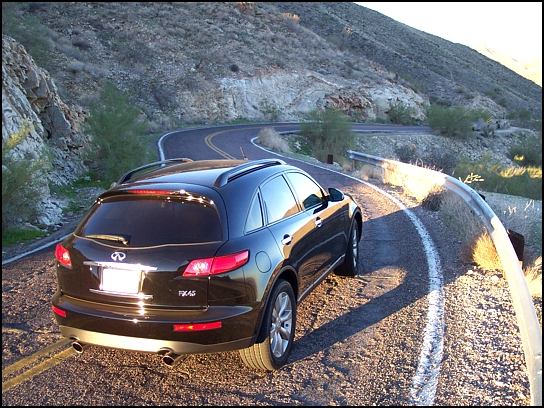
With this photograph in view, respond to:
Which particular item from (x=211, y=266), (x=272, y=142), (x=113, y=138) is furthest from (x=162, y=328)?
(x=272, y=142)

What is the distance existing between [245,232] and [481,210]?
17.7ft

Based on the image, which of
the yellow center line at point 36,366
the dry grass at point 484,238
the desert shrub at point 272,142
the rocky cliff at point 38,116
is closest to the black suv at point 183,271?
the yellow center line at point 36,366

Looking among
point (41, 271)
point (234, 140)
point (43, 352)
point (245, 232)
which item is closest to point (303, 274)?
point (245, 232)

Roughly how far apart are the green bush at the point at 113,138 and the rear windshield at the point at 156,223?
427 inches

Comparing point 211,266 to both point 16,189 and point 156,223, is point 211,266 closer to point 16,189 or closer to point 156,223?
point 156,223

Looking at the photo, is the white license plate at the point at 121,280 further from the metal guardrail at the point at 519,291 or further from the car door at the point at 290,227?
the metal guardrail at the point at 519,291

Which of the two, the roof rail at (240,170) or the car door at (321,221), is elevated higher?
the roof rail at (240,170)

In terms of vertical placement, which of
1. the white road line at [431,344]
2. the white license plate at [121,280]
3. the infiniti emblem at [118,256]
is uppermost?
the infiniti emblem at [118,256]

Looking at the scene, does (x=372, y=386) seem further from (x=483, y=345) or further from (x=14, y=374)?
(x=14, y=374)

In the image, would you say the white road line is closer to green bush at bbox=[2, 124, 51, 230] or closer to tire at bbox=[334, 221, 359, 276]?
tire at bbox=[334, 221, 359, 276]

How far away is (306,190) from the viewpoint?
18.6ft

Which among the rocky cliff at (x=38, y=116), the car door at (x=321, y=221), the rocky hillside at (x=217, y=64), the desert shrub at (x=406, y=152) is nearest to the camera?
the car door at (x=321, y=221)

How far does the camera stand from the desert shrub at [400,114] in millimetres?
50938

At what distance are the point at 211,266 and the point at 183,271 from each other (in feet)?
0.68
